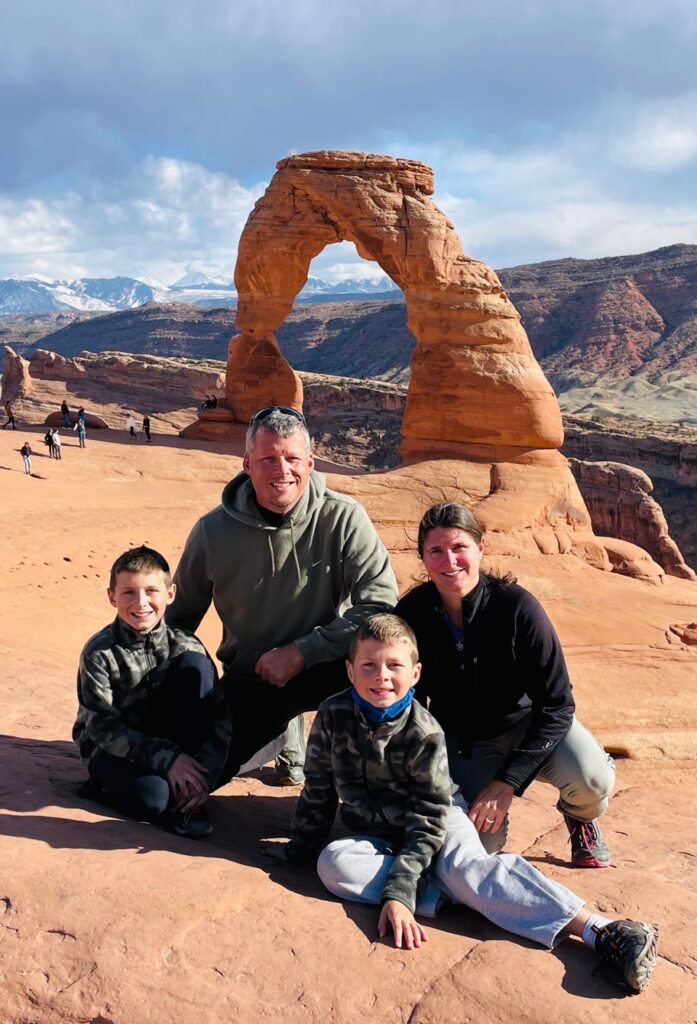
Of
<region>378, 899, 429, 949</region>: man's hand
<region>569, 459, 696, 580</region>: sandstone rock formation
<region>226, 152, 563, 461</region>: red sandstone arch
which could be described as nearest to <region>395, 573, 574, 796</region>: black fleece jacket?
<region>378, 899, 429, 949</region>: man's hand

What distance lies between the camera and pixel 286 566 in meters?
3.90

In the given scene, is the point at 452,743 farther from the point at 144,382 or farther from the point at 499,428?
the point at 144,382

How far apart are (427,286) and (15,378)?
21311mm

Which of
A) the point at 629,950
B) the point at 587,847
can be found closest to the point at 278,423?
the point at 587,847

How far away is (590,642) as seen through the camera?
9414 millimetres

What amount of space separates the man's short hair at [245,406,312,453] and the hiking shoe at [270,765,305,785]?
1769 mm

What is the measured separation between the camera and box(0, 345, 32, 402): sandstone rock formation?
3086 centimetres

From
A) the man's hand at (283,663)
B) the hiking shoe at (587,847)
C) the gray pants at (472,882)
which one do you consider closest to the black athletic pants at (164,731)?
the man's hand at (283,663)

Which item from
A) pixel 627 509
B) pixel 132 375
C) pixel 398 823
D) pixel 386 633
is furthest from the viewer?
pixel 132 375

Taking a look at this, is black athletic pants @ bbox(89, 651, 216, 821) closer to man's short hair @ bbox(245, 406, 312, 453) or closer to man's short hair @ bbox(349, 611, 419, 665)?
man's short hair @ bbox(349, 611, 419, 665)

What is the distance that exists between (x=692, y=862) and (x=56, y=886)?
282 centimetres

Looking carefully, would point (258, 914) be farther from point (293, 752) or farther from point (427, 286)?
point (427, 286)

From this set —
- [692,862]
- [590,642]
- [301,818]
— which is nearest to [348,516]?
[301,818]

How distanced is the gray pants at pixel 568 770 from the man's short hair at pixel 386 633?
82cm
